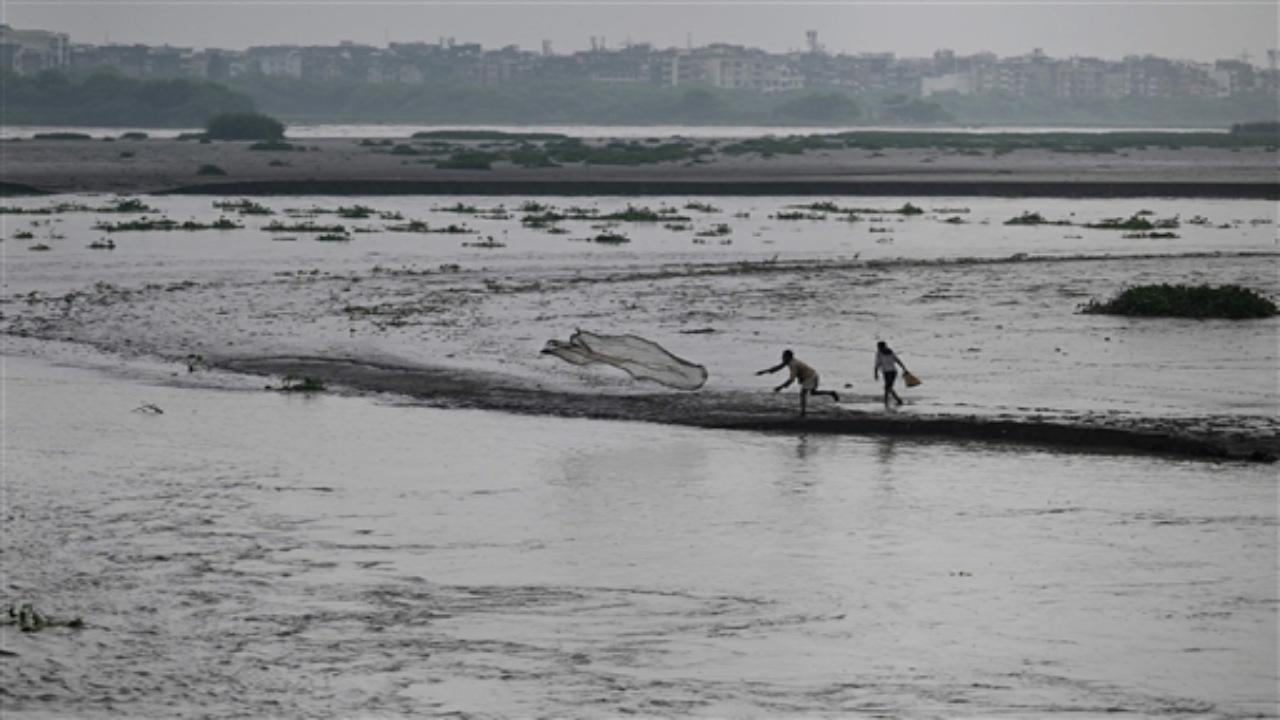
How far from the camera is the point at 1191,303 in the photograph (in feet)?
123

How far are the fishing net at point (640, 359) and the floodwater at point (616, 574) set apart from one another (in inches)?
81.0

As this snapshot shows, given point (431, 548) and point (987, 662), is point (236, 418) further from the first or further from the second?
point (987, 662)

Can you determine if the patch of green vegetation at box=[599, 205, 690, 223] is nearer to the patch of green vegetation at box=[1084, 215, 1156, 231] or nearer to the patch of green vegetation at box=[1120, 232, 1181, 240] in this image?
the patch of green vegetation at box=[1084, 215, 1156, 231]

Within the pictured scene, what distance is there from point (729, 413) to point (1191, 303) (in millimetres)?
13540

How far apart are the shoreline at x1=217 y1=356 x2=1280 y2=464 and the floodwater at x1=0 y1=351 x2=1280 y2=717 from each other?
0.64 metres

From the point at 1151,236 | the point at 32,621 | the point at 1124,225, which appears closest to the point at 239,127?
the point at 1124,225

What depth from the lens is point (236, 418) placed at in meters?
27.7

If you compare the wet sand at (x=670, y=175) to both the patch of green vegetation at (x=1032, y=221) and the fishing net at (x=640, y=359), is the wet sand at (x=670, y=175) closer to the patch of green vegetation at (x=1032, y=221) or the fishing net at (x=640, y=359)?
the patch of green vegetation at (x=1032, y=221)

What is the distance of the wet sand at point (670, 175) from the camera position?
8938 centimetres

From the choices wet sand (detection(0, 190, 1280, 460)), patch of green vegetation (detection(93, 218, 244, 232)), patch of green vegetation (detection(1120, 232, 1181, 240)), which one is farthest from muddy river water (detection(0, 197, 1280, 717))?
patch of green vegetation (detection(93, 218, 244, 232))

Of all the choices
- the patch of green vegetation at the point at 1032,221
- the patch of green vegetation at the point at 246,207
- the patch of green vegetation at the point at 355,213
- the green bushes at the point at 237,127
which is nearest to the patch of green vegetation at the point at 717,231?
the patch of green vegetation at the point at 1032,221

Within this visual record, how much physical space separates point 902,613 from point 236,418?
43.2 feet

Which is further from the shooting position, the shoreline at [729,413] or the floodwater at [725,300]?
the floodwater at [725,300]

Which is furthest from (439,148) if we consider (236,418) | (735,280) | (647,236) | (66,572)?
(66,572)
